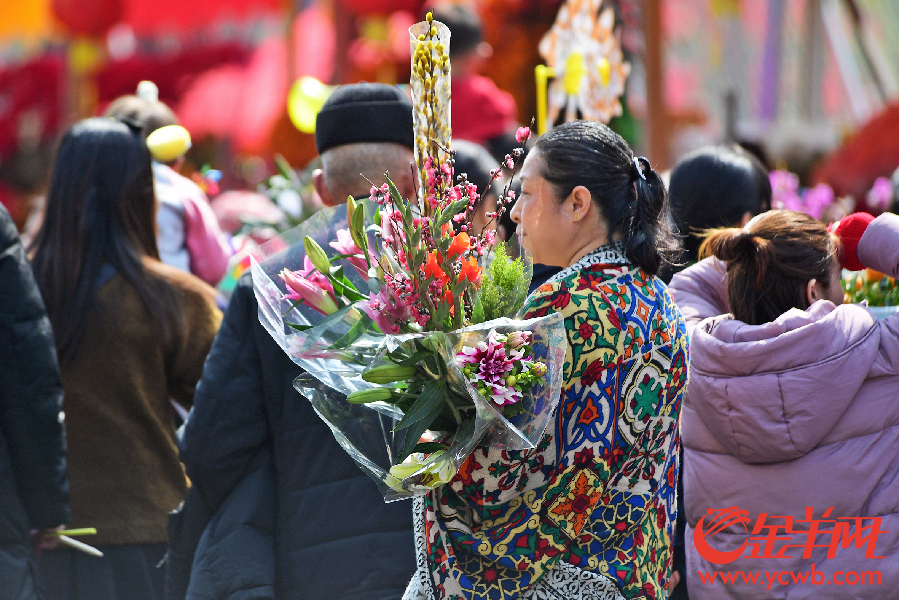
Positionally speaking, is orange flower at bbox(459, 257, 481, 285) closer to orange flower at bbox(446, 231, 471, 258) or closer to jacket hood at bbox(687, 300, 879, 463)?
orange flower at bbox(446, 231, 471, 258)

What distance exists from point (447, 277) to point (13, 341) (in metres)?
1.44

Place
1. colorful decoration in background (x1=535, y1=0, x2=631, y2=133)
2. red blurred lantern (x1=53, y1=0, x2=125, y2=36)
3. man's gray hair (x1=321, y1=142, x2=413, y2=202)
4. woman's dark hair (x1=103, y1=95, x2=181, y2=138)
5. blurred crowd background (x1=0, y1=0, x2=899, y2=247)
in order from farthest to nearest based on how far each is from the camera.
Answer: red blurred lantern (x1=53, y1=0, x2=125, y2=36), blurred crowd background (x1=0, y1=0, x2=899, y2=247), woman's dark hair (x1=103, y1=95, x2=181, y2=138), colorful decoration in background (x1=535, y1=0, x2=631, y2=133), man's gray hair (x1=321, y1=142, x2=413, y2=202)

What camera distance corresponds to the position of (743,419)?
2170 millimetres

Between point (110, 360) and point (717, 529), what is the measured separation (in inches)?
66.7

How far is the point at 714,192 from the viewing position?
2924mm

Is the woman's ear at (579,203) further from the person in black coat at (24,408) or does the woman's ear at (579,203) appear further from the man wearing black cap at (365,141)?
the person in black coat at (24,408)

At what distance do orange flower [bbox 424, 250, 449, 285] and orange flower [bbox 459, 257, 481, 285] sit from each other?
0.03 m

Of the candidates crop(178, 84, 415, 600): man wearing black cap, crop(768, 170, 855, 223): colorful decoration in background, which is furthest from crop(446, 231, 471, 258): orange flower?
crop(768, 170, 855, 223): colorful decoration in background

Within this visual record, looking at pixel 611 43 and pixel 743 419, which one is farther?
pixel 611 43

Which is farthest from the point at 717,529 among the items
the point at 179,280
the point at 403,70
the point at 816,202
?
the point at 403,70

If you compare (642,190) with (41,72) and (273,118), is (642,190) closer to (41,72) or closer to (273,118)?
(273,118)

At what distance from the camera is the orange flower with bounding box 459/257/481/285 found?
62.4 inches

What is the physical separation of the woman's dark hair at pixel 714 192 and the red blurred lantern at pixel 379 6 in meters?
4.59

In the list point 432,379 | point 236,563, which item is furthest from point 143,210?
point 432,379
